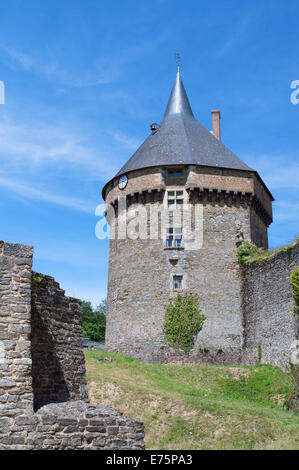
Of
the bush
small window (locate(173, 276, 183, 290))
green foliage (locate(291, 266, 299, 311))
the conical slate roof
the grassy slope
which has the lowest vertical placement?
the grassy slope

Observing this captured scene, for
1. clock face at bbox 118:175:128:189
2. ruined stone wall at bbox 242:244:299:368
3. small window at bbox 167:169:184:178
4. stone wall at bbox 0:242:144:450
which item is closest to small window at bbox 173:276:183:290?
ruined stone wall at bbox 242:244:299:368

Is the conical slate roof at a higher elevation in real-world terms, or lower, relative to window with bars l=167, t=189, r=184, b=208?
higher

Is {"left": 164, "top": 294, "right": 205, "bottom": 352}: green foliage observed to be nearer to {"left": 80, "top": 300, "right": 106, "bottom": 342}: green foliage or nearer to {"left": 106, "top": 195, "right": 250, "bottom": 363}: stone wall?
{"left": 106, "top": 195, "right": 250, "bottom": 363}: stone wall

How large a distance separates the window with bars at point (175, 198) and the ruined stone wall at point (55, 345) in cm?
1683

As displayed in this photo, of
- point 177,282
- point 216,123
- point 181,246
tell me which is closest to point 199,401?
point 177,282

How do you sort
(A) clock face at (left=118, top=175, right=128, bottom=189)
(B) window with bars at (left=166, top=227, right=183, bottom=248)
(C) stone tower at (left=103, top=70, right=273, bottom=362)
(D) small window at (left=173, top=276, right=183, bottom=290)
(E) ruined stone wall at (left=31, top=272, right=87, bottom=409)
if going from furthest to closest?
(A) clock face at (left=118, top=175, right=128, bottom=189), (B) window with bars at (left=166, top=227, right=183, bottom=248), (D) small window at (left=173, top=276, right=183, bottom=290), (C) stone tower at (left=103, top=70, right=273, bottom=362), (E) ruined stone wall at (left=31, top=272, right=87, bottom=409)

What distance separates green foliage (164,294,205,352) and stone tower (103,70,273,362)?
34 cm

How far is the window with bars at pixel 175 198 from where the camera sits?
95.6ft

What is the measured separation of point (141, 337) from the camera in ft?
92.0

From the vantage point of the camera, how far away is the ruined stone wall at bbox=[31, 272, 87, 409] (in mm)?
11477

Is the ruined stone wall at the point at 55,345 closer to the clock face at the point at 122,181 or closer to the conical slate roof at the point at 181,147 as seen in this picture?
the conical slate roof at the point at 181,147

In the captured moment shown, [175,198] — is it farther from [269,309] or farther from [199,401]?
[199,401]
